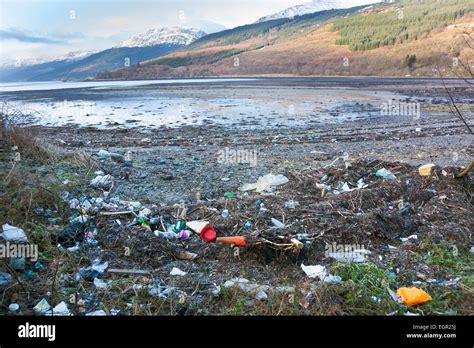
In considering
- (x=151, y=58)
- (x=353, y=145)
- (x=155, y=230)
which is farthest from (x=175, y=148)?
(x=151, y=58)

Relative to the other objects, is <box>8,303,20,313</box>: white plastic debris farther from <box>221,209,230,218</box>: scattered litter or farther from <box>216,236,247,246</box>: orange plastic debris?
<box>221,209,230,218</box>: scattered litter

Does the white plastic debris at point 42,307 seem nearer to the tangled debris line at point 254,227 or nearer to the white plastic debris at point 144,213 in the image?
the tangled debris line at point 254,227

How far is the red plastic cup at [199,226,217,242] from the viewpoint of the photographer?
392 centimetres

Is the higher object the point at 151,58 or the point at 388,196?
the point at 151,58

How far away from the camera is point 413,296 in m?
2.69

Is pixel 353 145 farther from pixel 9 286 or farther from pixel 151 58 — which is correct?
pixel 151 58

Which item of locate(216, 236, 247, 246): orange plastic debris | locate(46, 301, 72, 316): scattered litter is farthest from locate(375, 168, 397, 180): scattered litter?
locate(46, 301, 72, 316): scattered litter

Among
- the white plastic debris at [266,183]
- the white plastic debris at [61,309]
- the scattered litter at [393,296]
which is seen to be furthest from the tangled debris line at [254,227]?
the scattered litter at [393,296]

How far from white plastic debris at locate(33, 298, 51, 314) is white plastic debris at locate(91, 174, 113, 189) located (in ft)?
9.83

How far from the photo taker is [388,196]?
193 inches

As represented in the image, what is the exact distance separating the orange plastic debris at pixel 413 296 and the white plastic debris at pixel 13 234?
10.6 ft
